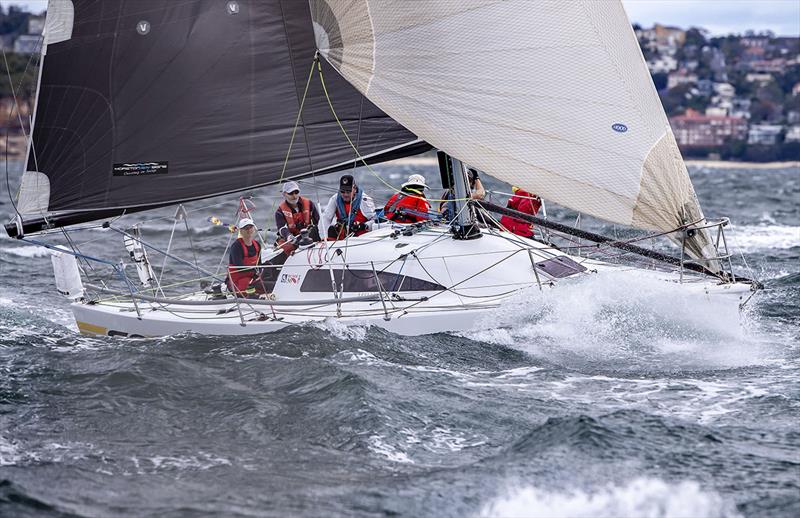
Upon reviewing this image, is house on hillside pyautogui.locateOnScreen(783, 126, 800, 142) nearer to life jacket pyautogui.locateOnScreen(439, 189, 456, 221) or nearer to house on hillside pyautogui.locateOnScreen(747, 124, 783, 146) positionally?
house on hillside pyautogui.locateOnScreen(747, 124, 783, 146)

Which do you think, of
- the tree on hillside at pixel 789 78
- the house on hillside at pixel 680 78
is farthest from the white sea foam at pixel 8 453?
the house on hillside at pixel 680 78

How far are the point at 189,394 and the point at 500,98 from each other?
3.43m

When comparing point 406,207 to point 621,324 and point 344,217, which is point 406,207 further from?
point 621,324

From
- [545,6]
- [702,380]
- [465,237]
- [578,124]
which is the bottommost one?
[702,380]

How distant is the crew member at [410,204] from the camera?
11.5 metres

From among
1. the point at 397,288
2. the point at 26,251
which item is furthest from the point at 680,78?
the point at 397,288

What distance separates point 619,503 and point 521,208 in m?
6.61

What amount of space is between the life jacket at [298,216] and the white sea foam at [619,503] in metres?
5.38

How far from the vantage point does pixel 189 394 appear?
27.3ft

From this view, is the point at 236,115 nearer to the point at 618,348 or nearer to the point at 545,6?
the point at 545,6

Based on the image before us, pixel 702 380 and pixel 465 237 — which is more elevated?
pixel 465 237

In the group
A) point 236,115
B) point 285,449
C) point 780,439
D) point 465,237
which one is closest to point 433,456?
point 285,449

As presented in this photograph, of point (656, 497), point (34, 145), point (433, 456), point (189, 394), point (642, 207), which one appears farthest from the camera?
point (34, 145)

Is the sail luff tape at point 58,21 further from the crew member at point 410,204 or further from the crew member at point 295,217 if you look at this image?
the crew member at point 410,204
